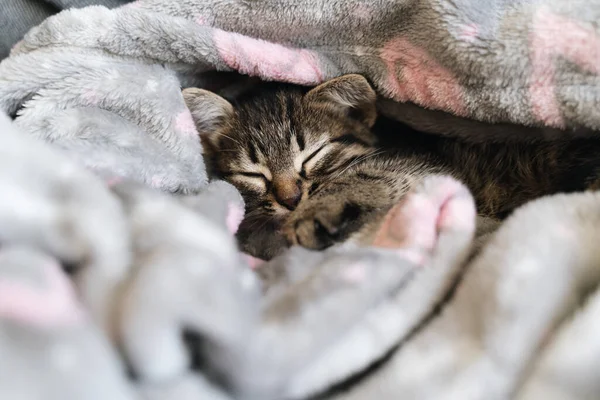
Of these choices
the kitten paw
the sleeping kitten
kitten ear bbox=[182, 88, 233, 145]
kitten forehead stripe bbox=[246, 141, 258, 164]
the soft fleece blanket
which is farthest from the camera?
kitten forehead stripe bbox=[246, 141, 258, 164]

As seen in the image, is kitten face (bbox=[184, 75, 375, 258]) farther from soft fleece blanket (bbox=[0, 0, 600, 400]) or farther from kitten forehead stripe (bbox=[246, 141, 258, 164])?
soft fleece blanket (bbox=[0, 0, 600, 400])

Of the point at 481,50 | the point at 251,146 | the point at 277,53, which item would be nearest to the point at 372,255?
the point at 481,50

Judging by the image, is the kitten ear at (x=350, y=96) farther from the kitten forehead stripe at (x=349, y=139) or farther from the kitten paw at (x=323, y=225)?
the kitten paw at (x=323, y=225)

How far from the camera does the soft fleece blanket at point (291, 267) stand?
20.6 inches

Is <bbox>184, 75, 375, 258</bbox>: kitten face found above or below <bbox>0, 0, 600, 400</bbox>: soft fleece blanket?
below

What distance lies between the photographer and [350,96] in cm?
121

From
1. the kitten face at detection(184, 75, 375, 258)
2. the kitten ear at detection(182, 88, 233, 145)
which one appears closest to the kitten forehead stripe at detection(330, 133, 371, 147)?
the kitten face at detection(184, 75, 375, 258)

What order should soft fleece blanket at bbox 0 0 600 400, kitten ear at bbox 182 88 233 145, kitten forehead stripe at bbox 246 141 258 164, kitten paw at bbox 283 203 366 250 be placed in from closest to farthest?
1. soft fleece blanket at bbox 0 0 600 400
2. kitten paw at bbox 283 203 366 250
3. kitten ear at bbox 182 88 233 145
4. kitten forehead stripe at bbox 246 141 258 164

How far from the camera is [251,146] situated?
4.36 feet

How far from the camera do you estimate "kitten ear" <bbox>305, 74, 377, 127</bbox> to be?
1.15 metres

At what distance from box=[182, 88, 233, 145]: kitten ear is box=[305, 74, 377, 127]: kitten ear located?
0.20 m

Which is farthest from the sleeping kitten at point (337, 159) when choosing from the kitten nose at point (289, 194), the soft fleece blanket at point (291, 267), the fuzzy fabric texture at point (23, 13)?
the fuzzy fabric texture at point (23, 13)

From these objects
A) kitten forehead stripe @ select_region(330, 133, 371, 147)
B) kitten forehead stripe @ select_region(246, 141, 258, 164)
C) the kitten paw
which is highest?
the kitten paw

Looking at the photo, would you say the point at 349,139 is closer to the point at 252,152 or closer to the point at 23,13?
Answer: the point at 252,152
